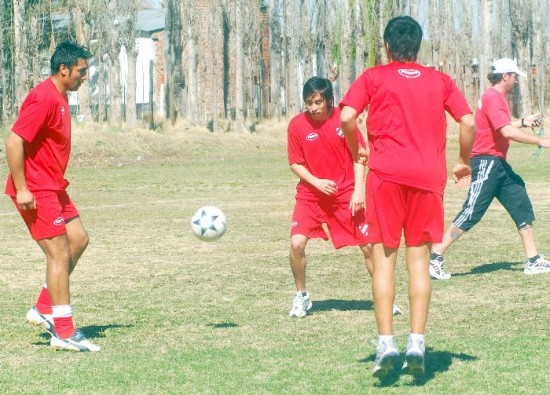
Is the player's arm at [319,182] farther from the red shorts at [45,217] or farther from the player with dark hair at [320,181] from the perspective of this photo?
the red shorts at [45,217]

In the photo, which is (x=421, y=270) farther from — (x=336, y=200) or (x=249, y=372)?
(x=336, y=200)

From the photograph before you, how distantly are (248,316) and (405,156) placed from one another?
313 cm

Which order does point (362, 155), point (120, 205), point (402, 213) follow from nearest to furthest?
point (402, 213)
point (362, 155)
point (120, 205)

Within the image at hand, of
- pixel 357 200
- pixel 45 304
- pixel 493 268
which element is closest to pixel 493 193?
pixel 493 268

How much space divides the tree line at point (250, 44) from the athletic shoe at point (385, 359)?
3423 cm

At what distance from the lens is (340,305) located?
32.7 ft

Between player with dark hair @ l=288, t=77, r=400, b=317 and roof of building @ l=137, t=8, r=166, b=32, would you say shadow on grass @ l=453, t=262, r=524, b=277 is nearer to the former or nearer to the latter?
player with dark hair @ l=288, t=77, r=400, b=317

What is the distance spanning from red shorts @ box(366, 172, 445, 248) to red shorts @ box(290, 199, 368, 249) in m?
2.50

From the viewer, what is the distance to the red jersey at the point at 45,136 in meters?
7.97

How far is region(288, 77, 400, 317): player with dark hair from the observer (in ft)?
30.1

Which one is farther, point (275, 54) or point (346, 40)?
point (275, 54)

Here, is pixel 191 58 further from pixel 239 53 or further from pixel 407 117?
pixel 407 117

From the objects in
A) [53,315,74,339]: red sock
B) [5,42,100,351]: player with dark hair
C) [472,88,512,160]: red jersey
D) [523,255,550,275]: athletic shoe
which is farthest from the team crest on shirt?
[523,255,550,275]: athletic shoe

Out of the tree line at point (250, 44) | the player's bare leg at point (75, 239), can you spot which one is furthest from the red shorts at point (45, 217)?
the tree line at point (250, 44)
